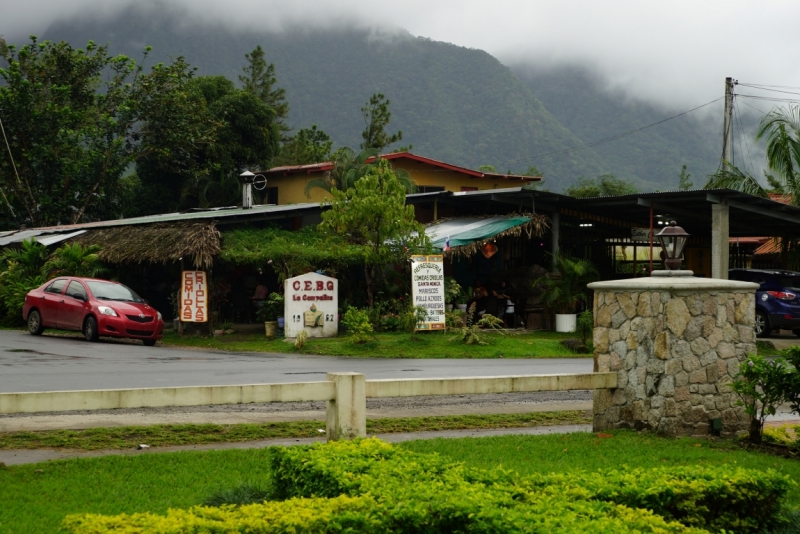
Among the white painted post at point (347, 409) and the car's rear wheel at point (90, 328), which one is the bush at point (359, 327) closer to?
the car's rear wheel at point (90, 328)

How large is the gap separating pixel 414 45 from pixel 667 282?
130m

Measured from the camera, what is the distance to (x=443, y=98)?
369 ft

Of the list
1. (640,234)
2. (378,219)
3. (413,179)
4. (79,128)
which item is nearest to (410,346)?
(378,219)

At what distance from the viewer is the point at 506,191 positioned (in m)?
27.1

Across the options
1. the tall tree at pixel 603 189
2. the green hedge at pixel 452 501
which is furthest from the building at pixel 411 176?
the green hedge at pixel 452 501

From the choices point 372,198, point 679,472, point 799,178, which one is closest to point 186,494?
point 679,472

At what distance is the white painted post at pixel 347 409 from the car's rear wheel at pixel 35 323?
62.1 feet

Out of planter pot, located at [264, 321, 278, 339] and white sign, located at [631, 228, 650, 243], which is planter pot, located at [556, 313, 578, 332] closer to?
white sign, located at [631, 228, 650, 243]

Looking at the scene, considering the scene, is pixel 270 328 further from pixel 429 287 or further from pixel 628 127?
pixel 628 127

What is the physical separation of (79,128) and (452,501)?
1786 inches

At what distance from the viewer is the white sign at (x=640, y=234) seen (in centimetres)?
3102

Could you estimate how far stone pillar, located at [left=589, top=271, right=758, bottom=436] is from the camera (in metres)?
8.95

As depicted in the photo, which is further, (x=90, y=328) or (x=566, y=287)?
(x=566, y=287)

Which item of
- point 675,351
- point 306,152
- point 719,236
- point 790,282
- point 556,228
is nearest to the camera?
point 675,351
